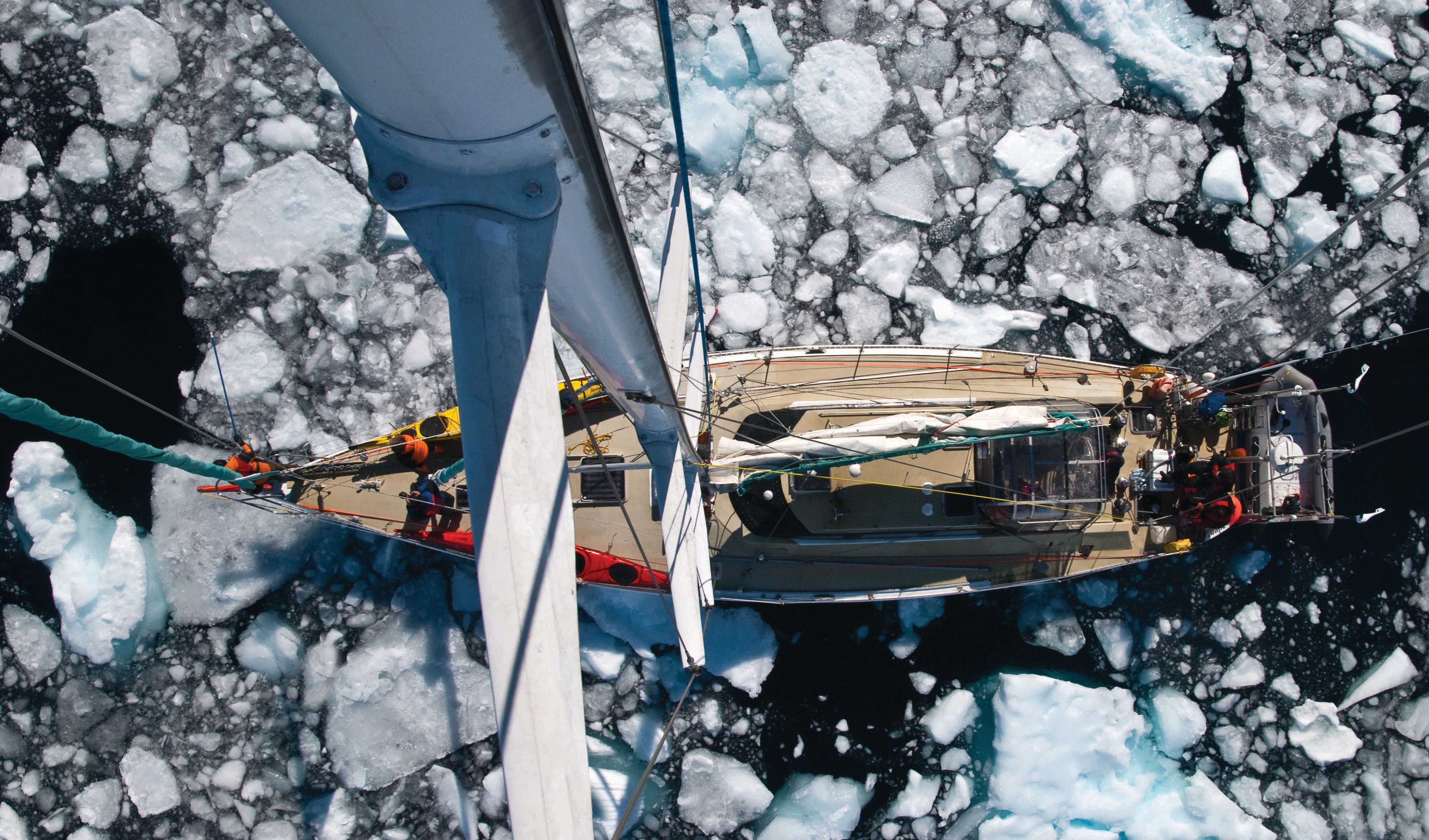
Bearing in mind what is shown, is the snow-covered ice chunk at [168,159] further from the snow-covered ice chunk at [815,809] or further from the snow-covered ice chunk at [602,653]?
the snow-covered ice chunk at [815,809]

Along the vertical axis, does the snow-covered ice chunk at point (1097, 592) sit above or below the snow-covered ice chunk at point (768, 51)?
below

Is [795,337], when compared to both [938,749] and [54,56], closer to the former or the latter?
[938,749]

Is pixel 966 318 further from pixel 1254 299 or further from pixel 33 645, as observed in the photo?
pixel 33 645

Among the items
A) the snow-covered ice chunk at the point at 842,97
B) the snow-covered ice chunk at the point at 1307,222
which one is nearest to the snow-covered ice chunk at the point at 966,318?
the snow-covered ice chunk at the point at 842,97

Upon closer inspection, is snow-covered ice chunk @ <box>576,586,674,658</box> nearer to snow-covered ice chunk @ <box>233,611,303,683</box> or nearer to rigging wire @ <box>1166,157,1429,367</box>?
snow-covered ice chunk @ <box>233,611,303,683</box>

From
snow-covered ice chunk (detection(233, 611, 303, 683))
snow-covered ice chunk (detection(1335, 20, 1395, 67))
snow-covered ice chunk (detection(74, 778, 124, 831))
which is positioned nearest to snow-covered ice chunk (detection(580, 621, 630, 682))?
snow-covered ice chunk (detection(233, 611, 303, 683))

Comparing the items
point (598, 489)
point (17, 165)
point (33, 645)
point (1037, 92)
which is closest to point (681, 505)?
point (598, 489)
